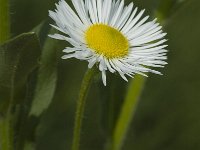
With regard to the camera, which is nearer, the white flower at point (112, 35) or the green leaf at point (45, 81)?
the white flower at point (112, 35)

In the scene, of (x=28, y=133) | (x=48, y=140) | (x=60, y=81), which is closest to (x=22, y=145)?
(x=28, y=133)

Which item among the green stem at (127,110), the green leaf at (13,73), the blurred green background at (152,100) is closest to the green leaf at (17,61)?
the green leaf at (13,73)

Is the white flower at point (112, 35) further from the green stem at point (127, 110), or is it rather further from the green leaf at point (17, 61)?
the green stem at point (127, 110)

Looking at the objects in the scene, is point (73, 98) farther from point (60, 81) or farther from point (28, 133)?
point (28, 133)

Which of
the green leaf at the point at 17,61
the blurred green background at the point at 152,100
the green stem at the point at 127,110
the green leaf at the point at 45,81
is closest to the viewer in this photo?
the green leaf at the point at 17,61

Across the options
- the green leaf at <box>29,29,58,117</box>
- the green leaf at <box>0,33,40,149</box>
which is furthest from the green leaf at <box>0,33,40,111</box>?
the green leaf at <box>29,29,58,117</box>

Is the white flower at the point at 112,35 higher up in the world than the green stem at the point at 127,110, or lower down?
higher up

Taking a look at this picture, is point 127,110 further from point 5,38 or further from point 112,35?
point 5,38

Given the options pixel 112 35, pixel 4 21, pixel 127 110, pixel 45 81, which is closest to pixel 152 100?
pixel 127 110

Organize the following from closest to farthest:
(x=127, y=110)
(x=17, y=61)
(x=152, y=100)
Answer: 1. (x=17, y=61)
2. (x=127, y=110)
3. (x=152, y=100)
